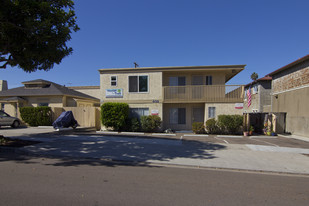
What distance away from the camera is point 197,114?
15.6m

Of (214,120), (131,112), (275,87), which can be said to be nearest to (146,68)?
(131,112)

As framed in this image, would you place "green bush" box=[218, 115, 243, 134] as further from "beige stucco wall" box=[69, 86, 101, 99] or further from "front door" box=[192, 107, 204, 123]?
"beige stucco wall" box=[69, 86, 101, 99]

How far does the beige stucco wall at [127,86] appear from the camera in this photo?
14.9m

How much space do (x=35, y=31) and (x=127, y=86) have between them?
8402 mm

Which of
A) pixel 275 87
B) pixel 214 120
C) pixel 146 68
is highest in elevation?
pixel 146 68

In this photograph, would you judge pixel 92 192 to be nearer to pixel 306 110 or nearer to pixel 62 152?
pixel 62 152

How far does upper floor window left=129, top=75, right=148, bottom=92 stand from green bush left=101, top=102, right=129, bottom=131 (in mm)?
2074

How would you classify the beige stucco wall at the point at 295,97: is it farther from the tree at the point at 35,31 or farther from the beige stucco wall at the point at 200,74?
the tree at the point at 35,31

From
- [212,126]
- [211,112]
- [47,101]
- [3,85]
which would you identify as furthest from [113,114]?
[3,85]

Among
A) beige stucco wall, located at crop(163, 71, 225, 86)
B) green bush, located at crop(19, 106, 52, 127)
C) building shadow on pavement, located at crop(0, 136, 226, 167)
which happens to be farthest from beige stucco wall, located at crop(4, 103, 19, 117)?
beige stucco wall, located at crop(163, 71, 225, 86)

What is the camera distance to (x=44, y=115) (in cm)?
1683

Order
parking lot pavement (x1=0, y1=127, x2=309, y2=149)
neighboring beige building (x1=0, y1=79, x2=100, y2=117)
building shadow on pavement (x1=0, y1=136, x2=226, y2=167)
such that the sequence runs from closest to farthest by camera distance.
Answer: building shadow on pavement (x1=0, y1=136, x2=226, y2=167) → parking lot pavement (x1=0, y1=127, x2=309, y2=149) → neighboring beige building (x1=0, y1=79, x2=100, y2=117)

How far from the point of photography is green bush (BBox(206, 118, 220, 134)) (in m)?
13.6

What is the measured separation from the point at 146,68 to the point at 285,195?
12678 mm
